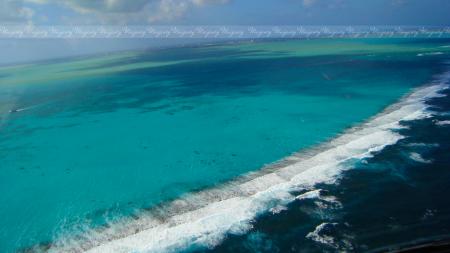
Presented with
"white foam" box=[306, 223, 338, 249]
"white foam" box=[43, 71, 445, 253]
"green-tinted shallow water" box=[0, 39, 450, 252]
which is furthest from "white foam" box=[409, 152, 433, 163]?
"white foam" box=[306, 223, 338, 249]

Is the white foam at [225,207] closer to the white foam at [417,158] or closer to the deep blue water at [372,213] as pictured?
the deep blue water at [372,213]

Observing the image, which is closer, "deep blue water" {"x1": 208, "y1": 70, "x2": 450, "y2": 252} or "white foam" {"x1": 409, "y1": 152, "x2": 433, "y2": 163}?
"deep blue water" {"x1": 208, "y1": 70, "x2": 450, "y2": 252}

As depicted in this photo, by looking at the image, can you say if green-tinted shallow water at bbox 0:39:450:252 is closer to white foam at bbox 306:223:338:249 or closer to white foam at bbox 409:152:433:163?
white foam at bbox 409:152:433:163

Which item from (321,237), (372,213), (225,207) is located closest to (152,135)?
(225,207)

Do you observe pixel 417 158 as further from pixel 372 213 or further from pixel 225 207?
pixel 225 207

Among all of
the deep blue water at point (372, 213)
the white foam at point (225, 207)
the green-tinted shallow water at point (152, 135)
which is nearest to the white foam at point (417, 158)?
the deep blue water at point (372, 213)

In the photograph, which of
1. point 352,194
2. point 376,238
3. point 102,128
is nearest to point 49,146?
point 102,128
